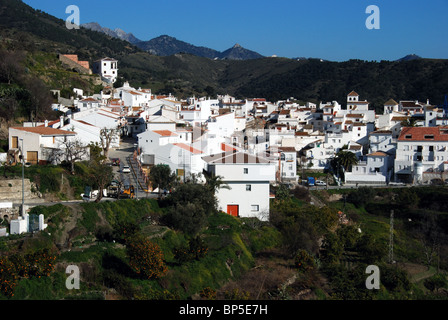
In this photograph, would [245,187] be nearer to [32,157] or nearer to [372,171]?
[32,157]

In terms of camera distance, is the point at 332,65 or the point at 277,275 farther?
the point at 332,65

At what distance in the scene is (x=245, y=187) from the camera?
86.9 ft

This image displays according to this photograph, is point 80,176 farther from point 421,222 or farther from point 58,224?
point 421,222

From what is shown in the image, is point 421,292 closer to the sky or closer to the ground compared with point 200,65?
closer to the ground

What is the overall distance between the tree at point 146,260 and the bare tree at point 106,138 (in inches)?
596

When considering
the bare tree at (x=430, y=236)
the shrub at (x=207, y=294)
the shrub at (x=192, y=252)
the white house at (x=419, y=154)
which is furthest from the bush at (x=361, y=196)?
the shrub at (x=207, y=294)

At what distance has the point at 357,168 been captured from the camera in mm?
43969

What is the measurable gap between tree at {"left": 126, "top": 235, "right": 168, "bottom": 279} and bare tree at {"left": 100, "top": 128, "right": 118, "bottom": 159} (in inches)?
596

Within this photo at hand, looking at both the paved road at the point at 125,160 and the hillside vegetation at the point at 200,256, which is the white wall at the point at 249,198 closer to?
the hillside vegetation at the point at 200,256

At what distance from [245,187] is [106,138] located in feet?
34.6

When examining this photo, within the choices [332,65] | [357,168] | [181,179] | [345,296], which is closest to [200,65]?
[332,65]

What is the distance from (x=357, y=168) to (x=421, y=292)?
21229 mm

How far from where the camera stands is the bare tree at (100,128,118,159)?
3139 centimetres
